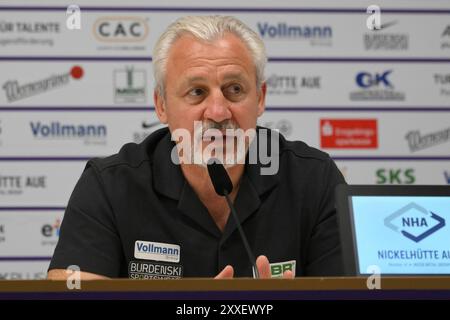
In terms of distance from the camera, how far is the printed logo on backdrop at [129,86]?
154 inches

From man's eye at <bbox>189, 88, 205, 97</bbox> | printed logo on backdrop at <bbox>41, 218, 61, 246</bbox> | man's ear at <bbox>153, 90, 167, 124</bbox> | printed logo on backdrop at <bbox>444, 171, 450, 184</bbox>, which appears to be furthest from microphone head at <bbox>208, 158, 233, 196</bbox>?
printed logo on backdrop at <bbox>444, 171, 450, 184</bbox>

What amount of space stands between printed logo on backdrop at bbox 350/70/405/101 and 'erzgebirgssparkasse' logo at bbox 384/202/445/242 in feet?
8.28

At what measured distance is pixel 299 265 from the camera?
6.53 feet

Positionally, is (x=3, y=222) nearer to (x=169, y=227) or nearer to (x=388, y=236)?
(x=169, y=227)

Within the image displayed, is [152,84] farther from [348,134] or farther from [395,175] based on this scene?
[395,175]

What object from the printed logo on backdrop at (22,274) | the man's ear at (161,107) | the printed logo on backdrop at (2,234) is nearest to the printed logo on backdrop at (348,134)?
the printed logo on backdrop at (22,274)

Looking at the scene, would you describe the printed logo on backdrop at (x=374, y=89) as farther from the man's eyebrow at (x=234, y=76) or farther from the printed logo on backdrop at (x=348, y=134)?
the man's eyebrow at (x=234, y=76)

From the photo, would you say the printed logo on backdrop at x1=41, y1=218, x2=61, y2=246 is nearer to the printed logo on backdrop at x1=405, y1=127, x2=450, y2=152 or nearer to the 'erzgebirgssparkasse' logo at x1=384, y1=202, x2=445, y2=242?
the printed logo on backdrop at x1=405, y1=127, x2=450, y2=152

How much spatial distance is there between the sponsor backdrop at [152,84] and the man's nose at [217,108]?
1957 millimetres

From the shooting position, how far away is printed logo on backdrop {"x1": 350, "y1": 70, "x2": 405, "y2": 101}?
4012 mm

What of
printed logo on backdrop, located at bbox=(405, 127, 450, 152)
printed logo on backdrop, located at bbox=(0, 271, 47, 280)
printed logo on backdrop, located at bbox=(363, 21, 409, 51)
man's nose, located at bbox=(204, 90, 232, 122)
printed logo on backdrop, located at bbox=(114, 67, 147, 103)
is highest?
printed logo on backdrop, located at bbox=(363, 21, 409, 51)

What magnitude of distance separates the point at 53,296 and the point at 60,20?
3.13m

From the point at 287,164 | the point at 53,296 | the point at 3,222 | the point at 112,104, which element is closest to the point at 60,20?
the point at 112,104

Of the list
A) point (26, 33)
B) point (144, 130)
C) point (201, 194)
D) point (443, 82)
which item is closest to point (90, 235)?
point (201, 194)
